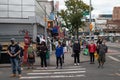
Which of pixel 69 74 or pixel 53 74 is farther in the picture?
pixel 53 74

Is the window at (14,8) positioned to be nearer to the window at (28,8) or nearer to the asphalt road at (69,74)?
the window at (28,8)

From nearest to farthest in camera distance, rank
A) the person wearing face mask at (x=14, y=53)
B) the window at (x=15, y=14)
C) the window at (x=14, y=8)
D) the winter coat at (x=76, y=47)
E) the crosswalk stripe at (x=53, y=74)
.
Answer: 1. the person wearing face mask at (x=14, y=53)
2. the crosswalk stripe at (x=53, y=74)
3. the winter coat at (x=76, y=47)
4. the window at (x=15, y=14)
5. the window at (x=14, y=8)

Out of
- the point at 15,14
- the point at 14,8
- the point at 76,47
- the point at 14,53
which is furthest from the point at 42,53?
the point at 14,8

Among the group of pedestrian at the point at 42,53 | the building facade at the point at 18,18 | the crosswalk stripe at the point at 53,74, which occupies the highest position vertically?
the building facade at the point at 18,18

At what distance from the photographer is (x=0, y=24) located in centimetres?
3331

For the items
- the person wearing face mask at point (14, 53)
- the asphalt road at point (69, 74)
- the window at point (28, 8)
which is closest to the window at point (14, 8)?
the window at point (28, 8)

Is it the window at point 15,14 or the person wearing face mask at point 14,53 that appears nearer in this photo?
the person wearing face mask at point 14,53

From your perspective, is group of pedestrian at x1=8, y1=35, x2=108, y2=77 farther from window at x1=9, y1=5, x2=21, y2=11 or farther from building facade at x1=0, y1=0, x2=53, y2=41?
window at x1=9, y1=5, x2=21, y2=11

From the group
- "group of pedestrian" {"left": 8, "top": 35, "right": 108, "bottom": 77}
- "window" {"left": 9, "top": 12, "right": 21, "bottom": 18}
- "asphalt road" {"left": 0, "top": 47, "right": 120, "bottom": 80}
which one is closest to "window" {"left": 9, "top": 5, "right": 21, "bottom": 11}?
"window" {"left": 9, "top": 12, "right": 21, "bottom": 18}

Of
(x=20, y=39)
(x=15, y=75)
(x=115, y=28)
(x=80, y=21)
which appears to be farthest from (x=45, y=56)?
(x=115, y=28)

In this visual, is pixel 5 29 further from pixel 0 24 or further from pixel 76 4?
pixel 76 4

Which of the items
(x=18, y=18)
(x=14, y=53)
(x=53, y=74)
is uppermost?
(x=18, y=18)

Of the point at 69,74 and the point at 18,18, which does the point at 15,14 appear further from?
the point at 69,74

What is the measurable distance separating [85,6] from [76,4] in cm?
147
